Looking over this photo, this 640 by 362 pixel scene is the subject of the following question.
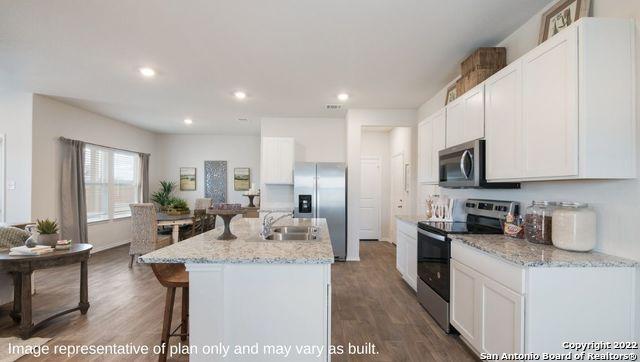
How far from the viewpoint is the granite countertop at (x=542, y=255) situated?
148 cm

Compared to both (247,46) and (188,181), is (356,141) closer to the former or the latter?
(247,46)

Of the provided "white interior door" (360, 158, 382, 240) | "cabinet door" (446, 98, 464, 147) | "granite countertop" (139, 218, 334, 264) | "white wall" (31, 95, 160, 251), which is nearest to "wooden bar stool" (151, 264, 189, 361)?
"granite countertop" (139, 218, 334, 264)

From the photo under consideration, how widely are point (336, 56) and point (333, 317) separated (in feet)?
8.46

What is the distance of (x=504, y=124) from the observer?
2070mm

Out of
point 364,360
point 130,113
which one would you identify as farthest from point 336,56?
point 130,113

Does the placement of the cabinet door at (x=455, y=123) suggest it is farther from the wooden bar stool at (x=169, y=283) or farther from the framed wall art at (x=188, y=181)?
the framed wall art at (x=188, y=181)

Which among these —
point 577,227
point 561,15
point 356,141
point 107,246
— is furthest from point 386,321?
point 107,246

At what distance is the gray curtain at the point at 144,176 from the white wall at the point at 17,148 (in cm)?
244

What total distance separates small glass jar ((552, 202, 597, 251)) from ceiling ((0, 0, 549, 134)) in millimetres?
1495

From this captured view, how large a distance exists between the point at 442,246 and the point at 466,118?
1.18 metres

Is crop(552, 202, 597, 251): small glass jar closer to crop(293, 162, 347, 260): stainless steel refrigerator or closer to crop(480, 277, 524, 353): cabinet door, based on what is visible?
crop(480, 277, 524, 353): cabinet door

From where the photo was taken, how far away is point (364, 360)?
82.4 inches

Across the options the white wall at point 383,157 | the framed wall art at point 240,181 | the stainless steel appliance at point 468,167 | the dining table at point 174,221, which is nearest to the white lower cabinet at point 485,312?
the stainless steel appliance at point 468,167

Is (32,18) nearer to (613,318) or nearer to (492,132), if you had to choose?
(492,132)
